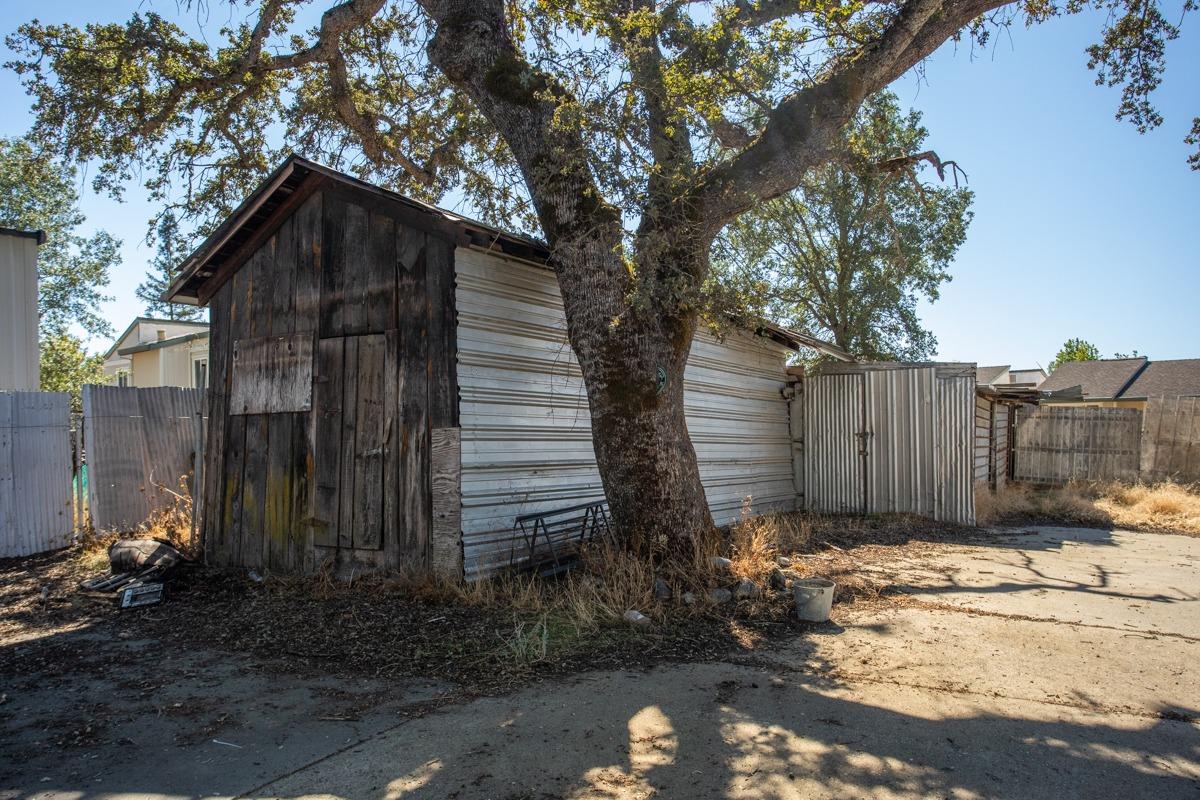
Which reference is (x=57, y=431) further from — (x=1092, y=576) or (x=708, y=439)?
(x=1092, y=576)

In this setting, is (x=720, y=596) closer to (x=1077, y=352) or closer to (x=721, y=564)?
(x=721, y=564)

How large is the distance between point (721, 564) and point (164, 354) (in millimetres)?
17405

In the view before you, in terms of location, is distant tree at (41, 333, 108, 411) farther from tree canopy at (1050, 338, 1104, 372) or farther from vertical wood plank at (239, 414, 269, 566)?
tree canopy at (1050, 338, 1104, 372)

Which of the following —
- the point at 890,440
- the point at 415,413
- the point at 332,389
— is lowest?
the point at 890,440

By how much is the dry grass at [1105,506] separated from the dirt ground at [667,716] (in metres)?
6.76

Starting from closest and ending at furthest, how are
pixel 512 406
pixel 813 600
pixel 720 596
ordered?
pixel 813 600
pixel 720 596
pixel 512 406

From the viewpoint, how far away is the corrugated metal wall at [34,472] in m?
9.37

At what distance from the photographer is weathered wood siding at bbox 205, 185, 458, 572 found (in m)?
7.27

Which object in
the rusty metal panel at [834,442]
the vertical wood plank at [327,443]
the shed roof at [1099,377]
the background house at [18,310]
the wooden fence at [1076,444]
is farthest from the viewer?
the shed roof at [1099,377]

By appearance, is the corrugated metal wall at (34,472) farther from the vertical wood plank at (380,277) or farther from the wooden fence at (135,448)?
the vertical wood plank at (380,277)

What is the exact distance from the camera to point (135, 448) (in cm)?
1070

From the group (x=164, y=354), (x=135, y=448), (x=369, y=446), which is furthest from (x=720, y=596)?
(x=164, y=354)

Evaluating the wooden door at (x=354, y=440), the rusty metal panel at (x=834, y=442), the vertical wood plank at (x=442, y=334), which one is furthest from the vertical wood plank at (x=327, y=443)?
the rusty metal panel at (x=834, y=442)

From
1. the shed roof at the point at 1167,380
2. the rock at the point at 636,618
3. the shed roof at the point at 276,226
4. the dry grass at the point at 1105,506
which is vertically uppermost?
the shed roof at the point at 276,226
